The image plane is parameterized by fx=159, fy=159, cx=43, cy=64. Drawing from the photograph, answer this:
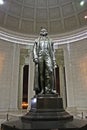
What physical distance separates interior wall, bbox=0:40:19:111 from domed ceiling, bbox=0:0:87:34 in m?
1.48

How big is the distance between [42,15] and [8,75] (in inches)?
188

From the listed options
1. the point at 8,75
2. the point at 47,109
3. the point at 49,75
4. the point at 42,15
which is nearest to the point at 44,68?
the point at 49,75

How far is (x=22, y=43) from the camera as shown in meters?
10.9

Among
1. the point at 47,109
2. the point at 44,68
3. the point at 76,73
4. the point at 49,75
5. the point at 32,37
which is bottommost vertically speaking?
the point at 47,109

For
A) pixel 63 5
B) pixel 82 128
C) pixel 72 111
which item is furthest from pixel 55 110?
pixel 63 5

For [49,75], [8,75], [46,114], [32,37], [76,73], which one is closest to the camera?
[46,114]

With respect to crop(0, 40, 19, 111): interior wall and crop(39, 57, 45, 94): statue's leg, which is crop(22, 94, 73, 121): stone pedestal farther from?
crop(0, 40, 19, 111): interior wall

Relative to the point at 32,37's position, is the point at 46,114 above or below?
below

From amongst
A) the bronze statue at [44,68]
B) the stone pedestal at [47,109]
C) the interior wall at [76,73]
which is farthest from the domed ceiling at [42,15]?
the stone pedestal at [47,109]

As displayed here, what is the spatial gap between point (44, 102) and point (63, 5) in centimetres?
805

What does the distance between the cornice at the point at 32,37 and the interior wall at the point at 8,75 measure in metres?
0.39

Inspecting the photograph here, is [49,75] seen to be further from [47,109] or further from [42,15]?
[42,15]

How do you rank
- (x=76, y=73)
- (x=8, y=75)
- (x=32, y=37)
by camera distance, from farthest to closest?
(x=32, y=37)
(x=76, y=73)
(x=8, y=75)

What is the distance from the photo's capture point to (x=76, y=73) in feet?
33.3
